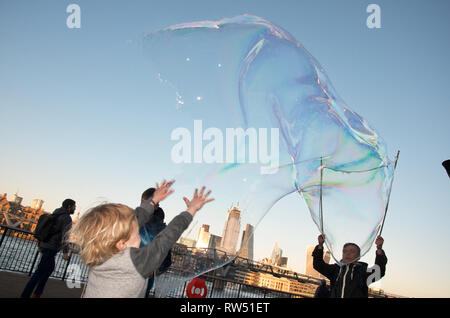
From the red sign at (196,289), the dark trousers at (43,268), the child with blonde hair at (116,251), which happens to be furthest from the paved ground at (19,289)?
the child with blonde hair at (116,251)

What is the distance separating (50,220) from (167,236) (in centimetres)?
481

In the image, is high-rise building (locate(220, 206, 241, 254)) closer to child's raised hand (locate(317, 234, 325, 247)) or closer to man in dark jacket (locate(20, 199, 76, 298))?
child's raised hand (locate(317, 234, 325, 247))

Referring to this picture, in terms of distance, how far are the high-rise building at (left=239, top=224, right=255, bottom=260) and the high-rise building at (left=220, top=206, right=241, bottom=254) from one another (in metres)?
0.16

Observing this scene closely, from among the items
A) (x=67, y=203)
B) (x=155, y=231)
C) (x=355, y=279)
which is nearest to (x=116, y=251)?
(x=155, y=231)

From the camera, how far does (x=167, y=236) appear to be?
203 cm

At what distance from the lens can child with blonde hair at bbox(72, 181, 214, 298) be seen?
1.89 m

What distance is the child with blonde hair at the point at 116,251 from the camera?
1893mm

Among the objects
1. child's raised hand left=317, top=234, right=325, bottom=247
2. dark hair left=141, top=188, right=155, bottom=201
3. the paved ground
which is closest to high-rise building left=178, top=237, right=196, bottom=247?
dark hair left=141, top=188, right=155, bottom=201

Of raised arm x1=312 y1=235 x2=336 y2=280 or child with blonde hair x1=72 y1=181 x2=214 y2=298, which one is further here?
raised arm x1=312 y1=235 x2=336 y2=280

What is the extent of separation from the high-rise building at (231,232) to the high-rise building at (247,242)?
0.16 metres

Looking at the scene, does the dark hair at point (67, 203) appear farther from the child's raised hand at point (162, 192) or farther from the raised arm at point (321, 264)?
the raised arm at point (321, 264)

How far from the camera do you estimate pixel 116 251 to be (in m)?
2.00

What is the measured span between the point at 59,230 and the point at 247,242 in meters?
→ 4.07
